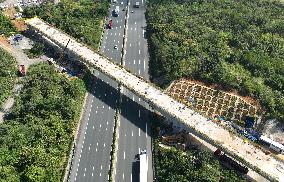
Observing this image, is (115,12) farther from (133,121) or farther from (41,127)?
(41,127)

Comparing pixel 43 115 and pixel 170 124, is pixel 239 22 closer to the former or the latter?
pixel 170 124

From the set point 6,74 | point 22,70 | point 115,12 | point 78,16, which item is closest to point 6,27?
point 78,16

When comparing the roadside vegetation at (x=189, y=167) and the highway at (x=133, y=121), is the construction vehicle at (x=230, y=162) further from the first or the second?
the highway at (x=133, y=121)

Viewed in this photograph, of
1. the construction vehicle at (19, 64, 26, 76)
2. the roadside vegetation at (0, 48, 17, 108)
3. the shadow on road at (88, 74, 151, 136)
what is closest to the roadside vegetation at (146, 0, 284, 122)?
the shadow on road at (88, 74, 151, 136)

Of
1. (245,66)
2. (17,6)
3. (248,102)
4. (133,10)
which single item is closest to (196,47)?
A: (245,66)

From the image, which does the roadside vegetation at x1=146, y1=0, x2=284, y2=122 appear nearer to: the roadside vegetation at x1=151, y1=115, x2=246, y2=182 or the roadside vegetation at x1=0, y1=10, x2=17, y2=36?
the roadside vegetation at x1=151, y1=115, x2=246, y2=182

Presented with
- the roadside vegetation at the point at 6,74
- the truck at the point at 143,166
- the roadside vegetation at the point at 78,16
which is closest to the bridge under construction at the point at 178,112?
the roadside vegetation at the point at 78,16
